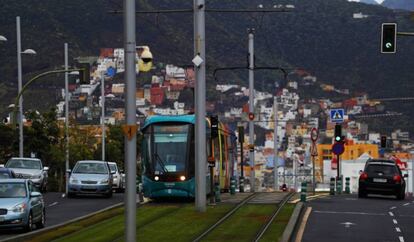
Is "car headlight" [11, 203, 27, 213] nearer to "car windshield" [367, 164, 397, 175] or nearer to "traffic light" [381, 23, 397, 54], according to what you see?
"traffic light" [381, 23, 397, 54]

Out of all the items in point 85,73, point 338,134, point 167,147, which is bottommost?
point 167,147

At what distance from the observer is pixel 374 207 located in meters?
36.3

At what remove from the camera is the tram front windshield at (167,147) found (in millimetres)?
36500

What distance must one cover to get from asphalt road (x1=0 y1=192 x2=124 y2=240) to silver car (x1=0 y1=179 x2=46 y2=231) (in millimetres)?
358

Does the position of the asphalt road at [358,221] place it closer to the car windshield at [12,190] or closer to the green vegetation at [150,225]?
the green vegetation at [150,225]

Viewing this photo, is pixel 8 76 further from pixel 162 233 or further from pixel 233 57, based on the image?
pixel 162 233

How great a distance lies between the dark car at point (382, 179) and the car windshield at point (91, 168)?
11.1 m

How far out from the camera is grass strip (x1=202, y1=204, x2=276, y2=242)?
23922 mm

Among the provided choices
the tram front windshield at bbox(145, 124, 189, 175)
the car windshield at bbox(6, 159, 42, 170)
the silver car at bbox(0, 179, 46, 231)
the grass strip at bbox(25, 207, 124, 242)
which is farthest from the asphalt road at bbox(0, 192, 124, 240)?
the car windshield at bbox(6, 159, 42, 170)

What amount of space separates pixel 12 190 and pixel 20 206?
4.32 ft

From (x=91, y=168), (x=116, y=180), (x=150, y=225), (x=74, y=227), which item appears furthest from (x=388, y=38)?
(x=116, y=180)

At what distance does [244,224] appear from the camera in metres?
27.4

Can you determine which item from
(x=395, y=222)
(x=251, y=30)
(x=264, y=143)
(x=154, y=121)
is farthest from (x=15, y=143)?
(x=264, y=143)

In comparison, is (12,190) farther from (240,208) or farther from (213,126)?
(213,126)
